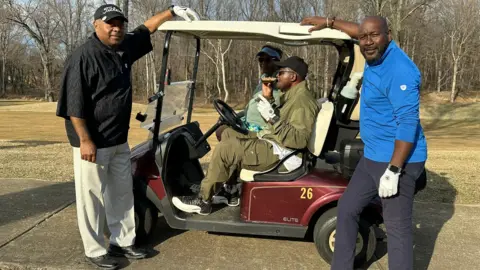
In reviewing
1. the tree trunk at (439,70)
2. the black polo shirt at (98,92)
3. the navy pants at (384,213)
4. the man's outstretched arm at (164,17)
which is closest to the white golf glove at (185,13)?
the man's outstretched arm at (164,17)

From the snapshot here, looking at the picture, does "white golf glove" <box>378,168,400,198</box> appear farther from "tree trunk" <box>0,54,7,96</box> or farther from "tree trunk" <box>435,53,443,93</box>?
"tree trunk" <box>0,54,7,96</box>

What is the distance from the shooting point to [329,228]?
3164 mm

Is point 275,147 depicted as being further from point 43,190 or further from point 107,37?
point 43,190

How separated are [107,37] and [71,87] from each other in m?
0.42

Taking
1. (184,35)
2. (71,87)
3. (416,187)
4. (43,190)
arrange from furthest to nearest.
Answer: (43,190) → (184,35) → (71,87) → (416,187)

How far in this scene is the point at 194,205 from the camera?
11.2ft

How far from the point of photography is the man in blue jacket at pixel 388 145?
2.38 meters

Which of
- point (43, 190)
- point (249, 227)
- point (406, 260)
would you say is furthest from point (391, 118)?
point (43, 190)

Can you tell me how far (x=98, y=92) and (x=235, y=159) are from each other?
1098 millimetres

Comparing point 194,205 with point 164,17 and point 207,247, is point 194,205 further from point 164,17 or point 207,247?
point 164,17

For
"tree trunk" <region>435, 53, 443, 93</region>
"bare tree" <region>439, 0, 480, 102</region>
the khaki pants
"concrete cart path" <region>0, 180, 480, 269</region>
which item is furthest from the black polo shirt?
"tree trunk" <region>435, 53, 443, 93</region>

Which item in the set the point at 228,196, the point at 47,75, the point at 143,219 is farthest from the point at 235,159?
the point at 47,75

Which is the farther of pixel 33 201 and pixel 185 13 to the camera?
pixel 33 201

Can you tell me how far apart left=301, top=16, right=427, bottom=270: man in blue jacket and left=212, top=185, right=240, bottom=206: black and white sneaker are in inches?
47.0
